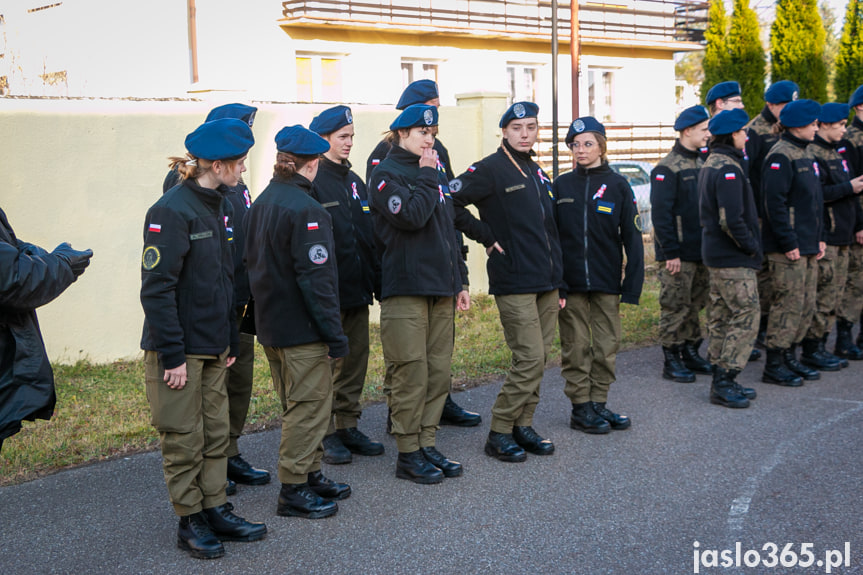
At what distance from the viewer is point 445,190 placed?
5625 mm

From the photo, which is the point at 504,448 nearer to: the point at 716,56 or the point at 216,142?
the point at 216,142

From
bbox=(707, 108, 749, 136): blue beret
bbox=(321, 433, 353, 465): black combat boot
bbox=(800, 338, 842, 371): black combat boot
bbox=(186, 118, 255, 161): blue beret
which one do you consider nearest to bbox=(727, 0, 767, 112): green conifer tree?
bbox=(800, 338, 842, 371): black combat boot

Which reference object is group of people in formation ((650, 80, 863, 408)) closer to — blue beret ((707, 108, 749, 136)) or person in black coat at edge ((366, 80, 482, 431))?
blue beret ((707, 108, 749, 136))

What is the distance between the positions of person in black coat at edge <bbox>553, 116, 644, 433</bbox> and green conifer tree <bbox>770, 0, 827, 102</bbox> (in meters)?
16.1

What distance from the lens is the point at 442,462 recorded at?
5457 mm

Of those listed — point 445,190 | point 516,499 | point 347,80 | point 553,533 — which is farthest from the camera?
point 347,80

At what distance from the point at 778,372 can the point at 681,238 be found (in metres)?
1.41

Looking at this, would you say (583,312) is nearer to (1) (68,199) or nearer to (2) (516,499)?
(2) (516,499)

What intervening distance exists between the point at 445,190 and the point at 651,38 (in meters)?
26.1

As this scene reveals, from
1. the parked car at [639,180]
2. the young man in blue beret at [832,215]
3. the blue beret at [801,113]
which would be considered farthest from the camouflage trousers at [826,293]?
the parked car at [639,180]

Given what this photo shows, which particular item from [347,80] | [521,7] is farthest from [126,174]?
[521,7]

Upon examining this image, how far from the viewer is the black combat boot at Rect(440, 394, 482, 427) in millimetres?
6562

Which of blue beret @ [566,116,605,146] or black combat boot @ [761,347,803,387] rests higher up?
blue beret @ [566,116,605,146]

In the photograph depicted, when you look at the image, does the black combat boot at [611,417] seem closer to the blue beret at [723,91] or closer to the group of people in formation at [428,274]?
the group of people in formation at [428,274]
